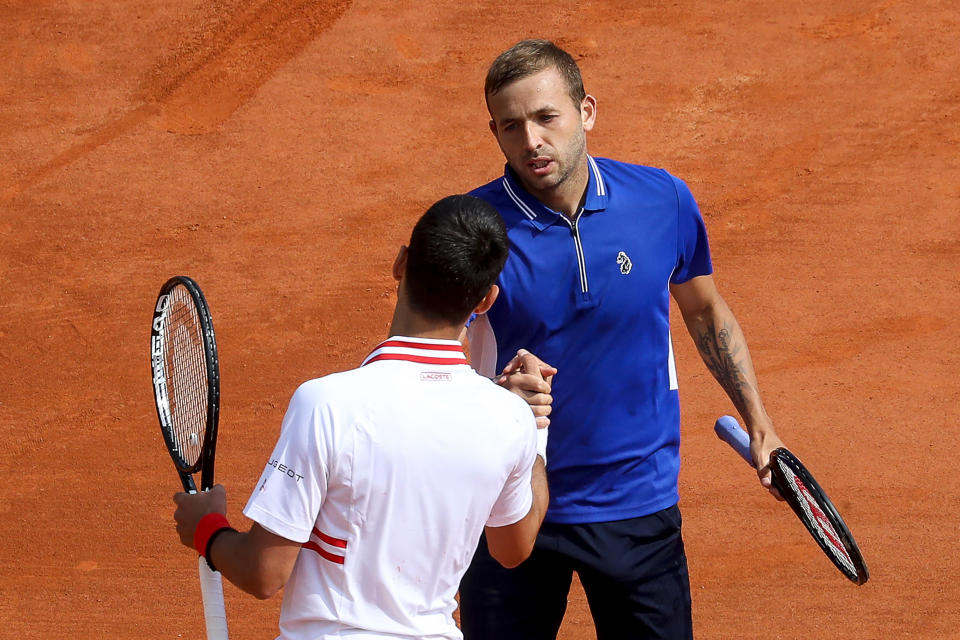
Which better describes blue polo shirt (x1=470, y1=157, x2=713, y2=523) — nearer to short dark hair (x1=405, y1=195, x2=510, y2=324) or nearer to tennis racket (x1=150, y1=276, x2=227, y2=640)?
short dark hair (x1=405, y1=195, x2=510, y2=324)

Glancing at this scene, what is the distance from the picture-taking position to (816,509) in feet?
11.4

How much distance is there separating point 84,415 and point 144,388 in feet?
1.29

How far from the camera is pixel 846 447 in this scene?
6.29m

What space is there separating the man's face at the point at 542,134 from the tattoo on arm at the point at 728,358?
767mm

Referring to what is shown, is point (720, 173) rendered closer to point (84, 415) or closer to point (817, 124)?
point (817, 124)

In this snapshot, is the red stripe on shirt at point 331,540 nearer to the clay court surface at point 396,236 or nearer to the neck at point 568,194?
the neck at point 568,194

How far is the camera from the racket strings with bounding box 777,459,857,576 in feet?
11.2

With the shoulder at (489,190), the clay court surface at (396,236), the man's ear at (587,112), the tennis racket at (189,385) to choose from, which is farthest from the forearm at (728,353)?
the clay court surface at (396,236)

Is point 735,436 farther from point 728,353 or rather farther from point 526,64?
point 526,64

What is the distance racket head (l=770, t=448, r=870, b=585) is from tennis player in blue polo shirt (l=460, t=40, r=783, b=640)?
10 cm

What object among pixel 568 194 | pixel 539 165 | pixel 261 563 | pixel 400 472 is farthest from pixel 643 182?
pixel 261 563

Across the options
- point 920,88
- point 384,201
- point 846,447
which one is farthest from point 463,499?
point 920,88

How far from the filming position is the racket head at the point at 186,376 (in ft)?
10.4

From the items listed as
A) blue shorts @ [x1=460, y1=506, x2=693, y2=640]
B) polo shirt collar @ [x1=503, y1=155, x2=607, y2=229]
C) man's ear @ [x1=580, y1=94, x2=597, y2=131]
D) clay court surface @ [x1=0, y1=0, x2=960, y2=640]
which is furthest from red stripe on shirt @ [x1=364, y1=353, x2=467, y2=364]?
clay court surface @ [x1=0, y1=0, x2=960, y2=640]
